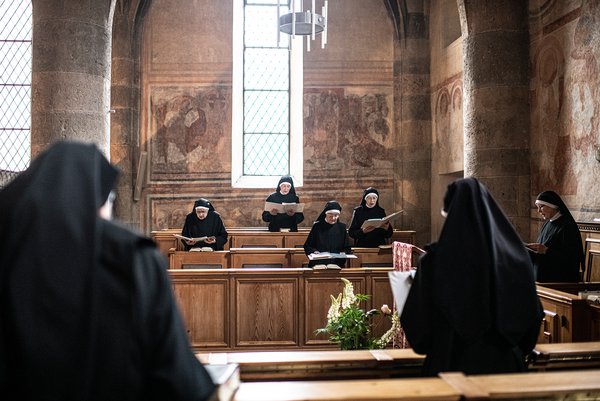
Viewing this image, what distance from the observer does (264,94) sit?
17.8m

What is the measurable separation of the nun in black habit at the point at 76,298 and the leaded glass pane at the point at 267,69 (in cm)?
1597

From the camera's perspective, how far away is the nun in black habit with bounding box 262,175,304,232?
13750mm

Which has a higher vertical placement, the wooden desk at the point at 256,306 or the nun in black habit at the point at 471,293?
the nun in black habit at the point at 471,293

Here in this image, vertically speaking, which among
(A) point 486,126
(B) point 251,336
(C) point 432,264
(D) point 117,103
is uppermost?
(D) point 117,103

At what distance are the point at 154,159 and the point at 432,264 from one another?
1414 cm

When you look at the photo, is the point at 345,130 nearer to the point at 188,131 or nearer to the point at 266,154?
the point at 266,154

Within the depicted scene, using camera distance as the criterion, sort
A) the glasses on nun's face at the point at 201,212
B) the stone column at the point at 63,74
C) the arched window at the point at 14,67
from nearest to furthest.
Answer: the stone column at the point at 63,74
the glasses on nun's face at the point at 201,212
the arched window at the point at 14,67

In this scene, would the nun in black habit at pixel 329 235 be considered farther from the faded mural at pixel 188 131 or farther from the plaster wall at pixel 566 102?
the faded mural at pixel 188 131

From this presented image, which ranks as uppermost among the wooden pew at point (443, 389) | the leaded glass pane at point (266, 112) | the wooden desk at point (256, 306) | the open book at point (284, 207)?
the leaded glass pane at point (266, 112)

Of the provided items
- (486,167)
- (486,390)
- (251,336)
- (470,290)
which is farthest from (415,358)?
(486,167)

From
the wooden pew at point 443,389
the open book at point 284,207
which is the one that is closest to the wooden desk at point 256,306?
the open book at point 284,207

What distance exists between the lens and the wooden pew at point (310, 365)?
3625 millimetres

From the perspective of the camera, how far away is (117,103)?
1634 cm

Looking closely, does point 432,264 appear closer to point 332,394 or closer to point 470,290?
point 470,290
